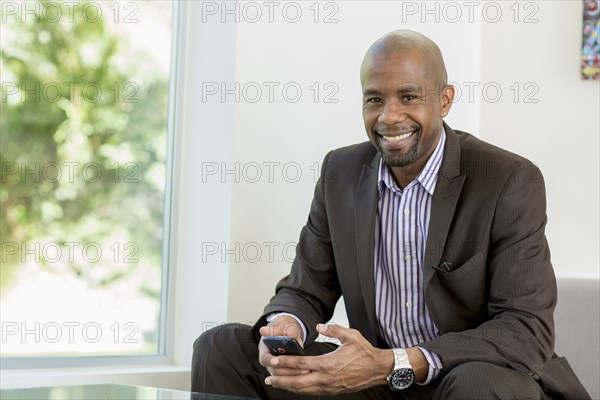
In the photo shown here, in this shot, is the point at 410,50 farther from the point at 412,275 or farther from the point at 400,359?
the point at 400,359

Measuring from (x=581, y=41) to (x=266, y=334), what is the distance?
165 centimetres

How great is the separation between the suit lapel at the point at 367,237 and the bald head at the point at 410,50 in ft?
1.04

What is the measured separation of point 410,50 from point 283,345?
35.5 inches

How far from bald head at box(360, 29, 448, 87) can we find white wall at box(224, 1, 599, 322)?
60cm

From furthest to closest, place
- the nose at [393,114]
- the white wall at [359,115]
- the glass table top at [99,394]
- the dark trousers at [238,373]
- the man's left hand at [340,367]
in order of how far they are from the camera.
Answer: the white wall at [359,115] → the nose at [393,114] → the dark trousers at [238,373] → the man's left hand at [340,367] → the glass table top at [99,394]

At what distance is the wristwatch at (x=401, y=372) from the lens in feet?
6.78

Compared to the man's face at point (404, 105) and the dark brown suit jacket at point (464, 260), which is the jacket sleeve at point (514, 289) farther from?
the man's face at point (404, 105)

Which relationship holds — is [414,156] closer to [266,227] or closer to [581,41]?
[266,227]

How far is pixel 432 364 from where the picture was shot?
2.08 meters

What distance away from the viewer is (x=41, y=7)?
9.87ft

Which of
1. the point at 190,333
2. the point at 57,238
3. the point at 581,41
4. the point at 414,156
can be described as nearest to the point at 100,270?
the point at 57,238

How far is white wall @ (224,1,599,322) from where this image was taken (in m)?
2.96

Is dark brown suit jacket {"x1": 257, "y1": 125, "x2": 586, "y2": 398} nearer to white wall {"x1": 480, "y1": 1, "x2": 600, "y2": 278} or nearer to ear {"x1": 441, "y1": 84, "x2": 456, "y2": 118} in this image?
ear {"x1": 441, "y1": 84, "x2": 456, "y2": 118}

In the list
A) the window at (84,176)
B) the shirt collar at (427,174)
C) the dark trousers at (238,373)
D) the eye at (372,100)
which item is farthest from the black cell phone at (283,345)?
the window at (84,176)
